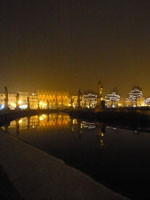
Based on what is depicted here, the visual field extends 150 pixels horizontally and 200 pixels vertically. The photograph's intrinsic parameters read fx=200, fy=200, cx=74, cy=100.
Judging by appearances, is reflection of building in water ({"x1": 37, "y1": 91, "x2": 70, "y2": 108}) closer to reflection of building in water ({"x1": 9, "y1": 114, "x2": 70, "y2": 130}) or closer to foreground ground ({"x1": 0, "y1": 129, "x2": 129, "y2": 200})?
reflection of building in water ({"x1": 9, "y1": 114, "x2": 70, "y2": 130})

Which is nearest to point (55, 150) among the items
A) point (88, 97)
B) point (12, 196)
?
point (12, 196)

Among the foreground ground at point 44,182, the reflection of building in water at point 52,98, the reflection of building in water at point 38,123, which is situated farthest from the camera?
the reflection of building in water at point 52,98

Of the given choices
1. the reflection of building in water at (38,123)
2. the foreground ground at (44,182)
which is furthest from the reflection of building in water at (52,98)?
the foreground ground at (44,182)

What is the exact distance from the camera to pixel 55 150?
8.80 meters

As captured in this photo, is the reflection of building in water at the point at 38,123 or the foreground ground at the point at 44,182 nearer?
the foreground ground at the point at 44,182

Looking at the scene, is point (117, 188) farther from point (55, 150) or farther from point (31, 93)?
point (31, 93)

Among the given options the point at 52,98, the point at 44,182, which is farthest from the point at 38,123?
the point at 52,98

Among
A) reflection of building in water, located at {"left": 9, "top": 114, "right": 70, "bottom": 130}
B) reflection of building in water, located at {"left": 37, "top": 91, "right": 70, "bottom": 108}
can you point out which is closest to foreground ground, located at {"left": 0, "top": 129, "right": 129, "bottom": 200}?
reflection of building in water, located at {"left": 9, "top": 114, "right": 70, "bottom": 130}

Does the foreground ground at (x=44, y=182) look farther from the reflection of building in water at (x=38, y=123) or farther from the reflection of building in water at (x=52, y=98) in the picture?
the reflection of building in water at (x=52, y=98)

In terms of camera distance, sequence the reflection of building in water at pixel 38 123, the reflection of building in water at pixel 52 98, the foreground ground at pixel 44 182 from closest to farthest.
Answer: the foreground ground at pixel 44 182, the reflection of building in water at pixel 38 123, the reflection of building in water at pixel 52 98

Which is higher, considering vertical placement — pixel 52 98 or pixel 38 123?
pixel 52 98

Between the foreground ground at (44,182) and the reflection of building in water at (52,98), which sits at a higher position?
the reflection of building in water at (52,98)

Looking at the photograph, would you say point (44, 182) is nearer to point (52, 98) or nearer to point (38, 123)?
point (38, 123)

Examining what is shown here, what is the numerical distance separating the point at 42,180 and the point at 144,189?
2.43 meters
